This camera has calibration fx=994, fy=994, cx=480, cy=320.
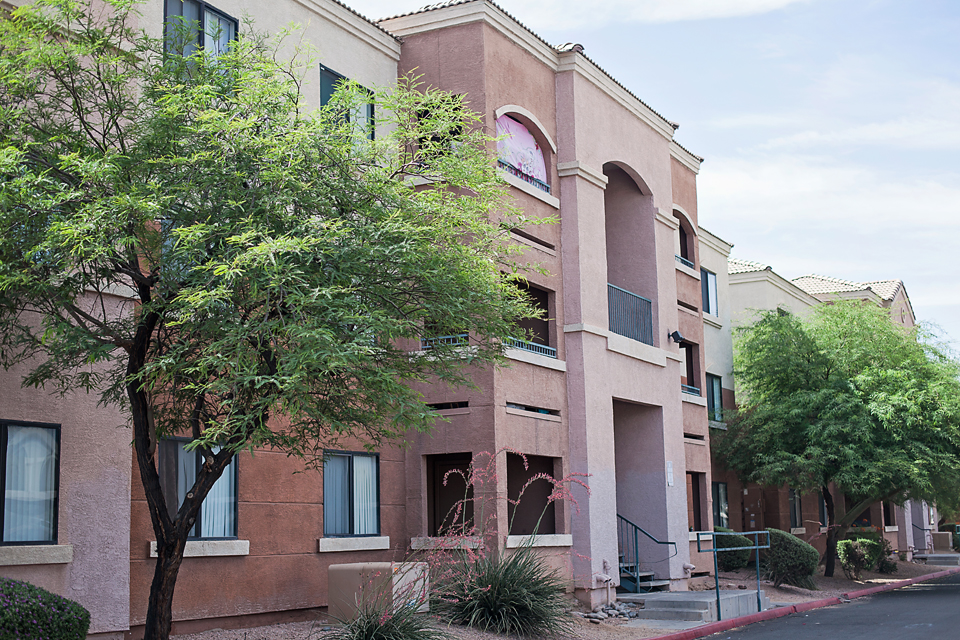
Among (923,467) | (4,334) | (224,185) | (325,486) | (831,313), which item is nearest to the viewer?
(224,185)

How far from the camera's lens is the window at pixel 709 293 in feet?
113

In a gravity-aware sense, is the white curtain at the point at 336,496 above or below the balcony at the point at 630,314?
below

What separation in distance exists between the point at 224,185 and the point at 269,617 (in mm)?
8039

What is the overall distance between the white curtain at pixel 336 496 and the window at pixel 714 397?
1824 centimetres

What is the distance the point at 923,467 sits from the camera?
27.7 metres

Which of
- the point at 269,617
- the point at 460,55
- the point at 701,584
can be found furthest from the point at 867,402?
the point at 269,617

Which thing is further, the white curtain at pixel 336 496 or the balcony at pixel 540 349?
the balcony at pixel 540 349

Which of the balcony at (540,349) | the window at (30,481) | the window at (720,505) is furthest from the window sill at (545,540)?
the window at (720,505)

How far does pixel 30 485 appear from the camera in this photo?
41.6ft

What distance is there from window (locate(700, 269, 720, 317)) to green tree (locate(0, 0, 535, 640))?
75.5 feet

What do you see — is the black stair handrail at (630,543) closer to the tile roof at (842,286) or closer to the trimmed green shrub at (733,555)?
the trimmed green shrub at (733,555)

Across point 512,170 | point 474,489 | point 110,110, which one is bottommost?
point 474,489

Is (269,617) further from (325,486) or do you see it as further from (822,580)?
(822,580)

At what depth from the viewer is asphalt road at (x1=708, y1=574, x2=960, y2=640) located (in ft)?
55.3
